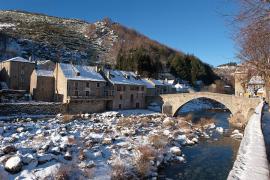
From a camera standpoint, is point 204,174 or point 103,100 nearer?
point 204,174

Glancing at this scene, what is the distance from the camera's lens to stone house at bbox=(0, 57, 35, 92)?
5062 centimetres

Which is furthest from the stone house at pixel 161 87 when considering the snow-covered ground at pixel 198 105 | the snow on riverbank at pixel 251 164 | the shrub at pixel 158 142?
the snow on riverbank at pixel 251 164

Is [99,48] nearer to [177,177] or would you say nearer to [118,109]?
[118,109]

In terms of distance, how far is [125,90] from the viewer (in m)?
53.7

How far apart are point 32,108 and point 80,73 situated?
35.3 feet

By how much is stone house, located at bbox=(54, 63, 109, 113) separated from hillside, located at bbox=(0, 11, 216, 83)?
1018 inches

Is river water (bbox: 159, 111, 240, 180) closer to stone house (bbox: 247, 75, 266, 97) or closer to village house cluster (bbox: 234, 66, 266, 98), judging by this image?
village house cluster (bbox: 234, 66, 266, 98)

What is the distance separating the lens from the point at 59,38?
408ft

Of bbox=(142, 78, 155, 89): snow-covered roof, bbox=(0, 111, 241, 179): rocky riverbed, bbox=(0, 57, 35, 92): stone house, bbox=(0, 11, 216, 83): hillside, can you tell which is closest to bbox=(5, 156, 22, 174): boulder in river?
bbox=(0, 111, 241, 179): rocky riverbed

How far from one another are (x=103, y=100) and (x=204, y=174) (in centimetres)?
3287

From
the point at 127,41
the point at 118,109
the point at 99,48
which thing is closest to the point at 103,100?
the point at 118,109

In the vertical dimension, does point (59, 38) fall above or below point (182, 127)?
above

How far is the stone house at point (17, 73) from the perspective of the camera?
5062 centimetres

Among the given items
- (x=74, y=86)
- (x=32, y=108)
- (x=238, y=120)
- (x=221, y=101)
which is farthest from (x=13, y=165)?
(x=221, y=101)
